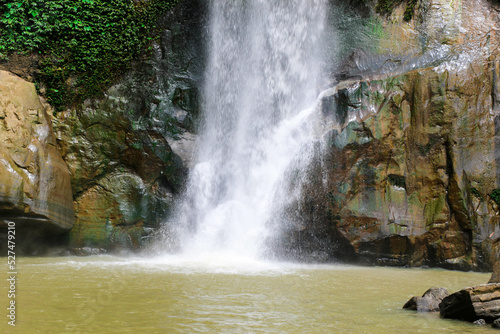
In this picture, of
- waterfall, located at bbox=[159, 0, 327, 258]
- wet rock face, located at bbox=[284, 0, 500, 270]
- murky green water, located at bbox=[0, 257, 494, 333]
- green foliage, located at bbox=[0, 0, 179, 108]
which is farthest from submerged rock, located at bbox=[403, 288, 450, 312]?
green foliage, located at bbox=[0, 0, 179, 108]

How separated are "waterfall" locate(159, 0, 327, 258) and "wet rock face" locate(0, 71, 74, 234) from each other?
2523 mm

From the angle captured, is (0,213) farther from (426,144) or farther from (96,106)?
(426,144)

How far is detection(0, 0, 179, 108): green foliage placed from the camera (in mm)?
9711

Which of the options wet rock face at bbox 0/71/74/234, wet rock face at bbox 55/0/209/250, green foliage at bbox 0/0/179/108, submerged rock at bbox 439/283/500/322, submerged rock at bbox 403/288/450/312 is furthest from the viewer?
green foliage at bbox 0/0/179/108

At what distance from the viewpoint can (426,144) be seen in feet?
29.4

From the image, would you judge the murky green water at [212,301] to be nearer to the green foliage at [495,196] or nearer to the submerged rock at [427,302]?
the submerged rock at [427,302]

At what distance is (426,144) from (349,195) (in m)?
1.97

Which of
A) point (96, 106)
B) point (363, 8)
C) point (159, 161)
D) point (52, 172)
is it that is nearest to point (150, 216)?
point (159, 161)

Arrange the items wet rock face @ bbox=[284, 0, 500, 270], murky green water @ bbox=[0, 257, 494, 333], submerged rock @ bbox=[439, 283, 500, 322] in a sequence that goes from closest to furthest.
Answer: murky green water @ bbox=[0, 257, 494, 333] < submerged rock @ bbox=[439, 283, 500, 322] < wet rock face @ bbox=[284, 0, 500, 270]

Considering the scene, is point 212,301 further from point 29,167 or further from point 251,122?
point 251,122

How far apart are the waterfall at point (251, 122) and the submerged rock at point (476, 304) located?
5003mm

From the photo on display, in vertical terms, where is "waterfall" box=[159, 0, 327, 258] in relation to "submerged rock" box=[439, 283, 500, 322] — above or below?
above

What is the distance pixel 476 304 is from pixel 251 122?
7498mm

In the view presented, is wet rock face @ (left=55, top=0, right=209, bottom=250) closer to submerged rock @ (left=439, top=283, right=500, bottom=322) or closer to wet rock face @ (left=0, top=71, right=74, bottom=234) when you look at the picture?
wet rock face @ (left=0, top=71, right=74, bottom=234)
